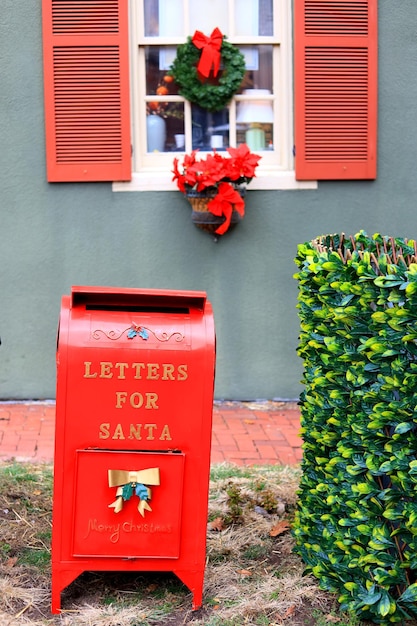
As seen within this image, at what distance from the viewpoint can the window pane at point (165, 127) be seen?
263 inches

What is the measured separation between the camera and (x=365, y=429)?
127 inches

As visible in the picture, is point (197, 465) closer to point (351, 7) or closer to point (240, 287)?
point (240, 287)

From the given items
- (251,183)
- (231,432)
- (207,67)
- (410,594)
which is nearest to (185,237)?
(251,183)

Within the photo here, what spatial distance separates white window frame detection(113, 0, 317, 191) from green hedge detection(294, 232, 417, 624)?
3028mm

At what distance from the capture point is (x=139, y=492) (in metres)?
3.38

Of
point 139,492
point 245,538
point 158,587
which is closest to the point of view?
point 139,492

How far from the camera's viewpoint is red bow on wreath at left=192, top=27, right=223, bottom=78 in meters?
6.43

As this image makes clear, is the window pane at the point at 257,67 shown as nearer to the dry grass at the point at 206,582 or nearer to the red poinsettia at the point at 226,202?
the red poinsettia at the point at 226,202

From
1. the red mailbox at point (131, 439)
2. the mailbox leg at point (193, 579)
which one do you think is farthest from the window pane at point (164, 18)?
the mailbox leg at point (193, 579)

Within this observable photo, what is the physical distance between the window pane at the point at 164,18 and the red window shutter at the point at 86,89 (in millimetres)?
255

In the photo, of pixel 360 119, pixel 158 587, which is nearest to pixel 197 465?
pixel 158 587

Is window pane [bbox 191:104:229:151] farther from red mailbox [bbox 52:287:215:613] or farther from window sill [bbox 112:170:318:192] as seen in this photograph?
red mailbox [bbox 52:287:215:613]

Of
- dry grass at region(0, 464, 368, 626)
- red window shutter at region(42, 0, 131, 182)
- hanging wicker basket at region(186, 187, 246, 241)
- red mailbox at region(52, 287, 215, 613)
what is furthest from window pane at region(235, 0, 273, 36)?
red mailbox at region(52, 287, 215, 613)

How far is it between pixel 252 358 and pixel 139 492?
3459 millimetres
